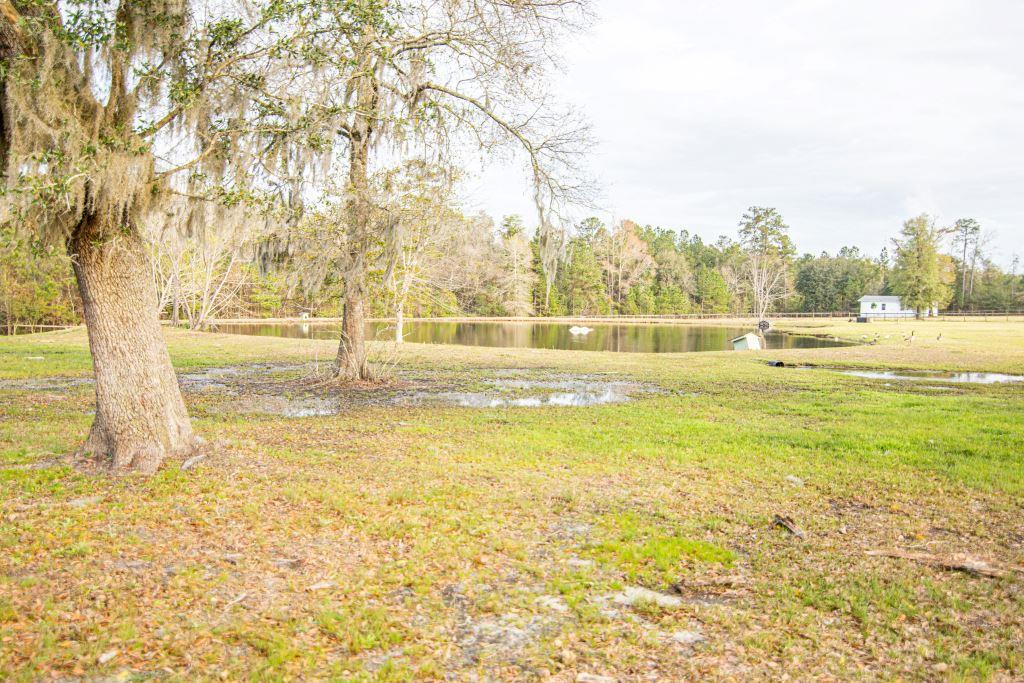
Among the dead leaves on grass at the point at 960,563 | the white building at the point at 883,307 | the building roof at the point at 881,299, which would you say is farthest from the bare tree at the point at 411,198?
the building roof at the point at 881,299

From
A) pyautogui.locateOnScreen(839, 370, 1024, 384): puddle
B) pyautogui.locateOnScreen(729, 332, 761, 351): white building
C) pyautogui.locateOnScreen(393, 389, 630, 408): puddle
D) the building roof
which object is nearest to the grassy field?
pyautogui.locateOnScreen(393, 389, 630, 408): puddle

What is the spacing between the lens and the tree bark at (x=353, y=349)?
13336 millimetres

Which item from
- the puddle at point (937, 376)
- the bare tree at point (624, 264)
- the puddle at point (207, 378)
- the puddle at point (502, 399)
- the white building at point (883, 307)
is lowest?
the puddle at point (502, 399)

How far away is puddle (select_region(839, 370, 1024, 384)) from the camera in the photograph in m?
16.0

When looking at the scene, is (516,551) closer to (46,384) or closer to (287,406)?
(287,406)

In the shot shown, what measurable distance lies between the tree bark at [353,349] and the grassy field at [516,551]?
3.59 metres

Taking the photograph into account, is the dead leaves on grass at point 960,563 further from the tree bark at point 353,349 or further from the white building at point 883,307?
the white building at point 883,307

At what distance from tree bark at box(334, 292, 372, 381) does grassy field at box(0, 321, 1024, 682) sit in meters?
3.59

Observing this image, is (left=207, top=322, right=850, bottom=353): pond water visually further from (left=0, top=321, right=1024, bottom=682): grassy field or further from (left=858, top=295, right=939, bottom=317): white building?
(left=858, top=295, right=939, bottom=317): white building

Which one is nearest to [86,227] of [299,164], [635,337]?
[299,164]

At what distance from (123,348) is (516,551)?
4.67m

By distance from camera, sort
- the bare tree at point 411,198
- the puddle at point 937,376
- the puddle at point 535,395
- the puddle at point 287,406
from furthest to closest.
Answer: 1. the puddle at point 937,376
2. the puddle at point 535,395
3. the bare tree at point 411,198
4. the puddle at point 287,406

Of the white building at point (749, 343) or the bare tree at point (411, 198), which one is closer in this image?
the bare tree at point (411, 198)

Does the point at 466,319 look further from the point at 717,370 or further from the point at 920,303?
the point at 920,303
